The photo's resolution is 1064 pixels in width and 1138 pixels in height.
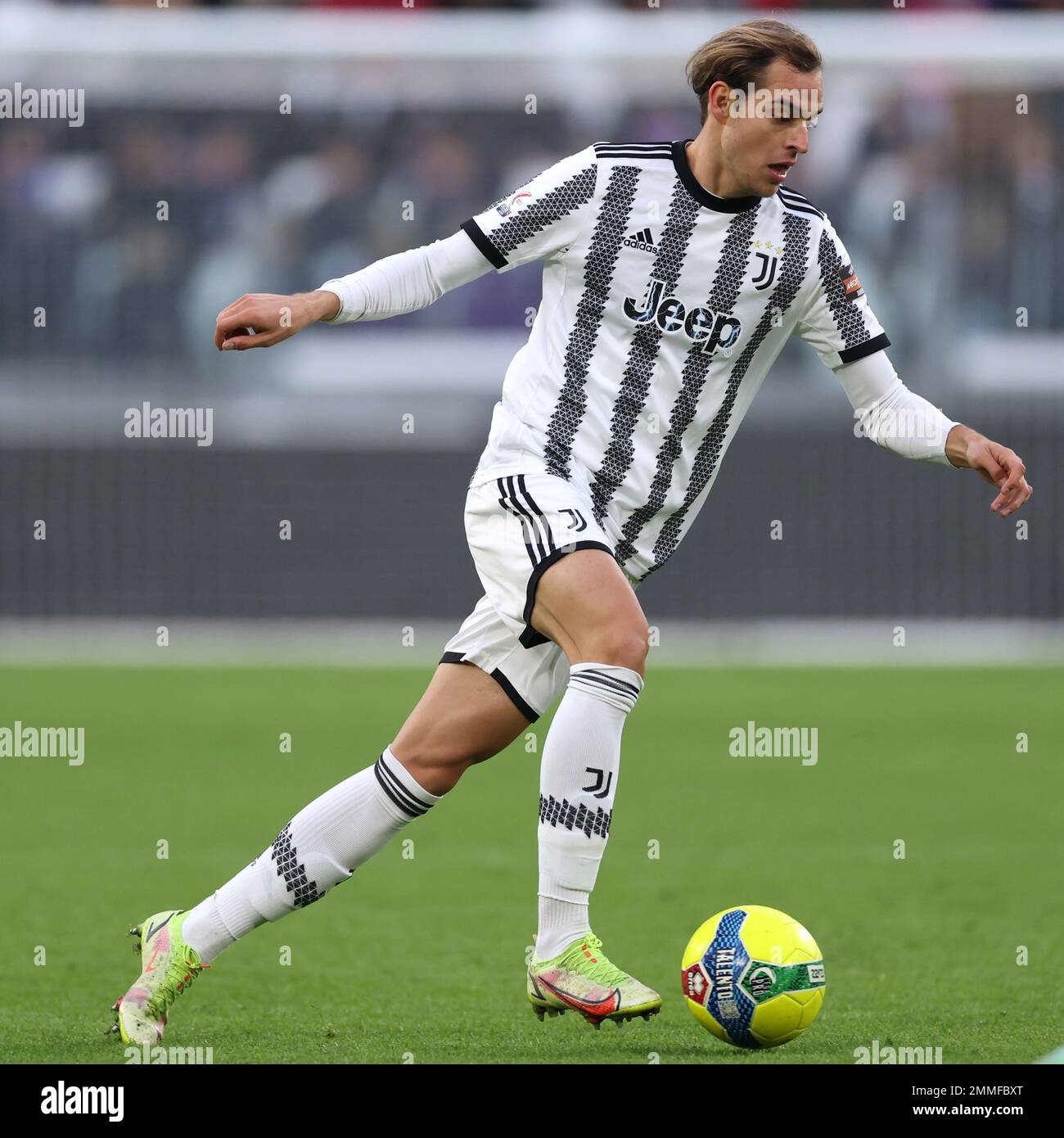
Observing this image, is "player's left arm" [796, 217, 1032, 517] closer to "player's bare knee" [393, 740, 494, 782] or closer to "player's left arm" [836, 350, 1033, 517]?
"player's left arm" [836, 350, 1033, 517]

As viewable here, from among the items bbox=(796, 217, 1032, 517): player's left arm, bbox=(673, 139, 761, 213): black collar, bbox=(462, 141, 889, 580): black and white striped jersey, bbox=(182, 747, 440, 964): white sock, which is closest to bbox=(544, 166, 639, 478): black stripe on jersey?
bbox=(462, 141, 889, 580): black and white striped jersey

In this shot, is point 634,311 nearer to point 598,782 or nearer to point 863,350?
point 863,350

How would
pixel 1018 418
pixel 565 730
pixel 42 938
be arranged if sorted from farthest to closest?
pixel 1018 418 < pixel 42 938 < pixel 565 730

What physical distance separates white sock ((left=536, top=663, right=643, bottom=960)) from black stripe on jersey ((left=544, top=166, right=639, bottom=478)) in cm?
56

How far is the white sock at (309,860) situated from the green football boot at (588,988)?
455 millimetres

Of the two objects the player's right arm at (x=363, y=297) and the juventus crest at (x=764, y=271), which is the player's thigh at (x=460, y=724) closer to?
the player's right arm at (x=363, y=297)

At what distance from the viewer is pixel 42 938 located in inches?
230

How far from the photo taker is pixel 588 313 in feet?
15.1

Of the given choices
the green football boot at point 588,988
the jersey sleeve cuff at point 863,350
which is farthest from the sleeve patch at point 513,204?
the green football boot at point 588,988

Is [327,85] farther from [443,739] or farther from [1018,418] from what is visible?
[443,739]

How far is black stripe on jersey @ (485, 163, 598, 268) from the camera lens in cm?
450

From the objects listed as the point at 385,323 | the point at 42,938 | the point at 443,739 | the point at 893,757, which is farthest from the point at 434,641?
the point at 443,739

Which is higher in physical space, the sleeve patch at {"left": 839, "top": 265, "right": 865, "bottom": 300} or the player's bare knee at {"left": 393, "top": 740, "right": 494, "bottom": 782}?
the sleeve patch at {"left": 839, "top": 265, "right": 865, "bottom": 300}

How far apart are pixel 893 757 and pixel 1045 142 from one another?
619 centimetres
